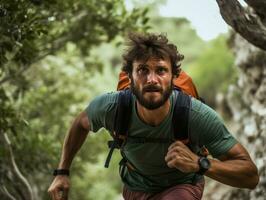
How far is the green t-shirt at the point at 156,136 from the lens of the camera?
4887 millimetres

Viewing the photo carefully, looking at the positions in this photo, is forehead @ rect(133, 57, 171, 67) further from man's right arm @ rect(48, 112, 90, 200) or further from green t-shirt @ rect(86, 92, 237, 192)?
man's right arm @ rect(48, 112, 90, 200)

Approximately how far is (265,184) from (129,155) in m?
3.61

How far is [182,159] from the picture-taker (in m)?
4.43

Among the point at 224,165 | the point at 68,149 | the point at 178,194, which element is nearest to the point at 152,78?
the point at 224,165

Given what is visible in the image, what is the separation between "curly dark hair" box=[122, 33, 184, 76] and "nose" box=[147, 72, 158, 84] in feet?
0.56

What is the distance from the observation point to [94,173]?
18688mm

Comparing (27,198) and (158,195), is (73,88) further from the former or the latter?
(158,195)

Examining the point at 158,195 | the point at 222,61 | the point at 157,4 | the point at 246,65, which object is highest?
the point at 222,61

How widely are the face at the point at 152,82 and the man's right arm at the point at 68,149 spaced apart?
825mm

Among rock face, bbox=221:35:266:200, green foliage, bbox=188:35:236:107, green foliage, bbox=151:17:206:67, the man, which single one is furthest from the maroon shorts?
green foliage, bbox=151:17:206:67

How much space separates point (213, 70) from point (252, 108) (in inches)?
1346

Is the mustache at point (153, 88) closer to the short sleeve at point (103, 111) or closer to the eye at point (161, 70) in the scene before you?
the eye at point (161, 70)

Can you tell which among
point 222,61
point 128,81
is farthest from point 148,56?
point 222,61

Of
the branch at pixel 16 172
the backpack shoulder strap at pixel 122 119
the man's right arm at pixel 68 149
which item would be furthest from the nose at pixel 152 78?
the branch at pixel 16 172
